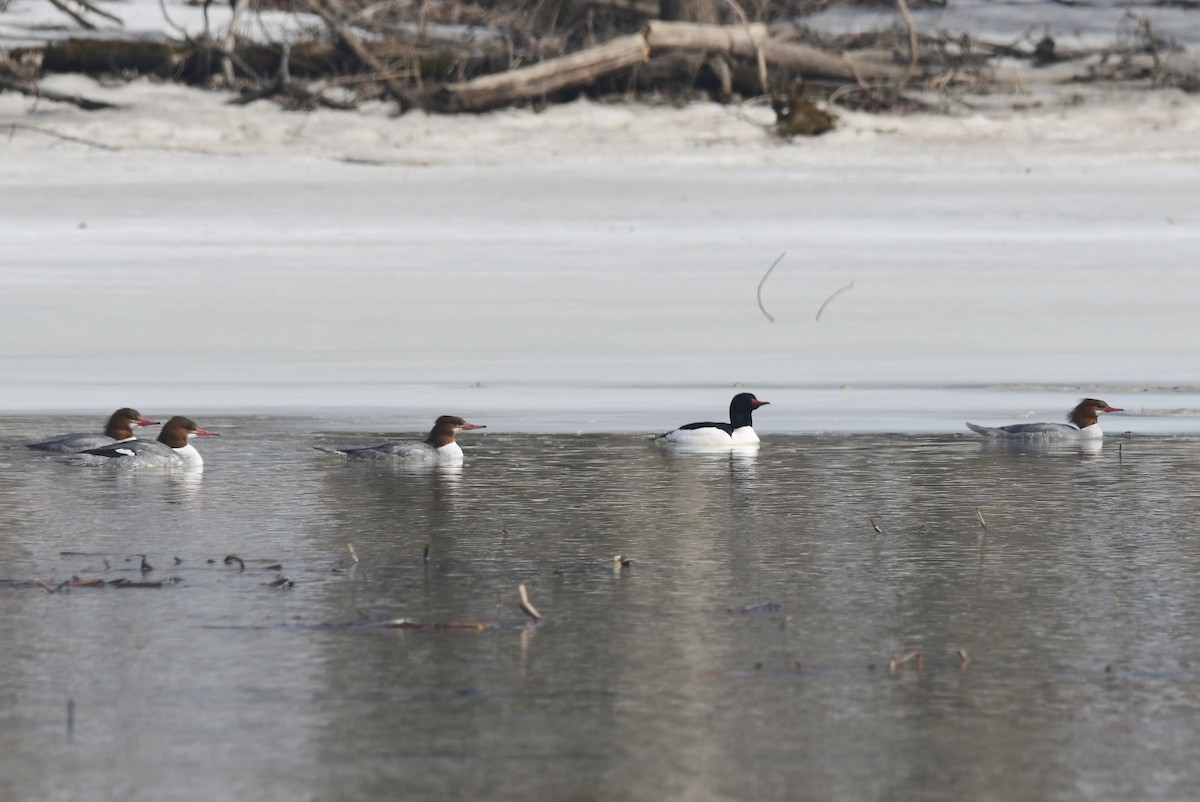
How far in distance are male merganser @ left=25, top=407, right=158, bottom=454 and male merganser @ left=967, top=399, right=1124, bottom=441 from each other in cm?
439

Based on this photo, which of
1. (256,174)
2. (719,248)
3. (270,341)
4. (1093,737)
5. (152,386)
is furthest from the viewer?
(256,174)

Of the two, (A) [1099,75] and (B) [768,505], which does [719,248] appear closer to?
(A) [1099,75]

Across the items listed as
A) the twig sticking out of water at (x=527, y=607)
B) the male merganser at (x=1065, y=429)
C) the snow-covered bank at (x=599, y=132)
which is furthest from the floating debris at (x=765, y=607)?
the snow-covered bank at (x=599, y=132)

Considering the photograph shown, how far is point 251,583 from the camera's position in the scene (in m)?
7.76

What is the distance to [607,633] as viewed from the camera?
6887 mm

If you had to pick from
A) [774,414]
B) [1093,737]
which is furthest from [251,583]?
[774,414]

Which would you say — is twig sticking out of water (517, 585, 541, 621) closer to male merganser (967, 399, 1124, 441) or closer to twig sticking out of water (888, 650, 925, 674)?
twig sticking out of water (888, 650, 925, 674)

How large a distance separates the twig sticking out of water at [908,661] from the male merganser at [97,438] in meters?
5.95

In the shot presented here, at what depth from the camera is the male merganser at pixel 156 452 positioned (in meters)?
11.0

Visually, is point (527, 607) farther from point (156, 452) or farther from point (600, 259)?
point (600, 259)

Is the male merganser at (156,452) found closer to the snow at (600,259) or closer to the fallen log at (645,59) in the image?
the snow at (600,259)

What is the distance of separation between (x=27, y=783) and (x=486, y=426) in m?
7.85

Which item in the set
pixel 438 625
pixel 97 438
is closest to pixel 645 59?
pixel 97 438

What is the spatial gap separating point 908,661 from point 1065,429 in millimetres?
5990
